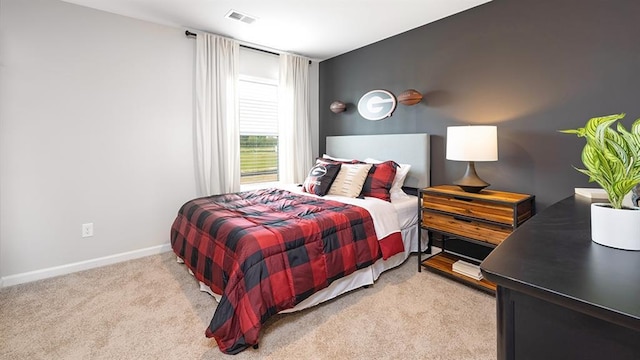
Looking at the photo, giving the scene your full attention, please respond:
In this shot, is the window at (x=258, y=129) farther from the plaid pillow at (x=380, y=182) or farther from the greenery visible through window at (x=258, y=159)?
the plaid pillow at (x=380, y=182)

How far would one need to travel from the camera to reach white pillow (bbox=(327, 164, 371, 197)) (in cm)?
293

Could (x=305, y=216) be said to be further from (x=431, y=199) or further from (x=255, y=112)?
(x=255, y=112)

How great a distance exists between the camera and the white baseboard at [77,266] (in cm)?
248

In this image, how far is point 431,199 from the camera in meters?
2.59

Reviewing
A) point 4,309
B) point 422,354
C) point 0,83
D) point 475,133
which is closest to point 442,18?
point 475,133

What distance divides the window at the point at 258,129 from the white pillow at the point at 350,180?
129 cm

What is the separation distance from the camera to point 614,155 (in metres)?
0.78

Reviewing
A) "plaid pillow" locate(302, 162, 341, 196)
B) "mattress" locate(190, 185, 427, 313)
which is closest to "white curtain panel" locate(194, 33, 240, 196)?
"mattress" locate(190, 185, 427, 313)

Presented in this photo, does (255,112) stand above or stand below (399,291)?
above

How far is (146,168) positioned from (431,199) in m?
2.84

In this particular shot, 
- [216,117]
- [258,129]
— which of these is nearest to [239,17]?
[216,117]

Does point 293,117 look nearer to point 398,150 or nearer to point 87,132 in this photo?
point 398,150

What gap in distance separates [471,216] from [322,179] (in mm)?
1419

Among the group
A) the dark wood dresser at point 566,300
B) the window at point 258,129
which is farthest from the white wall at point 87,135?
the dark wood dresser at point 566,300
